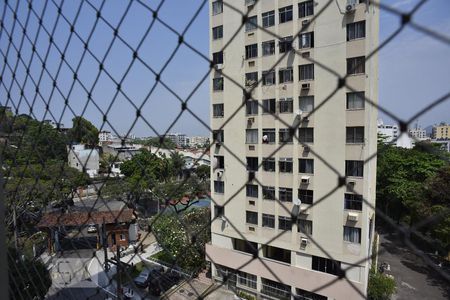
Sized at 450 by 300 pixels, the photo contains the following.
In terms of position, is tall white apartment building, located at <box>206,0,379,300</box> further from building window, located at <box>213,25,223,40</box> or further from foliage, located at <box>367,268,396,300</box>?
foliage, located at <box>367,268,396,300</box>

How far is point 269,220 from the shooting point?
3.49 metres

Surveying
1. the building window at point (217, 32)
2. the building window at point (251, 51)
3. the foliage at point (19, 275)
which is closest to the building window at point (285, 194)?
the building window at point (251, 51)

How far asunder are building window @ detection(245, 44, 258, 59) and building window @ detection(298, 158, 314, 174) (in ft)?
4.07

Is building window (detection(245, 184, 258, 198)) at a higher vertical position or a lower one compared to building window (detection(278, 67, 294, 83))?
lower

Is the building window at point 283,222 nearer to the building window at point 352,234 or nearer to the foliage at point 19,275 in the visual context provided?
the building window at point 352,234

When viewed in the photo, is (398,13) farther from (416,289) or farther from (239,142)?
(416,289)

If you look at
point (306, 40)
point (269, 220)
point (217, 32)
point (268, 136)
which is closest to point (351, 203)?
point (269, 220)

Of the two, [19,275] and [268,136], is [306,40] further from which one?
[19,275]

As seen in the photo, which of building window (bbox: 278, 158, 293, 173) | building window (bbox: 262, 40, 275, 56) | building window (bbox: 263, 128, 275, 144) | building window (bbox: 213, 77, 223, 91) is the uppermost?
building window (bbox: 262, 40, 275, 56)

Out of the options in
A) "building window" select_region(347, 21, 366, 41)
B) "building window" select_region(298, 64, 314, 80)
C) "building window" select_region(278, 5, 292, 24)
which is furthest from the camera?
"building window" select_region(278, 5, 292, 24)

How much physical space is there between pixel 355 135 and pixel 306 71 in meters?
0.80

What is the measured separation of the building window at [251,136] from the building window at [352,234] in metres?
1.29

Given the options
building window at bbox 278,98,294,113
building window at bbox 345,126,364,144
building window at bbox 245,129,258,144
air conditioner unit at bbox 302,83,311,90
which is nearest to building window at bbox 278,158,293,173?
building window at bbox 245,129,258,144

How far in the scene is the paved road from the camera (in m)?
3.93
